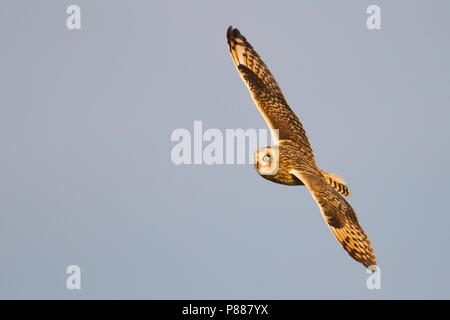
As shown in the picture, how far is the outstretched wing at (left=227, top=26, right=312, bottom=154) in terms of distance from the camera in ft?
43.6

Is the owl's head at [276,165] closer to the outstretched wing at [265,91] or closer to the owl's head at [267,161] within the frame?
the owl's head at [267,161]

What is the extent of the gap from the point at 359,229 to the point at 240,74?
461cm

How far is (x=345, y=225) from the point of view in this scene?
10.4m

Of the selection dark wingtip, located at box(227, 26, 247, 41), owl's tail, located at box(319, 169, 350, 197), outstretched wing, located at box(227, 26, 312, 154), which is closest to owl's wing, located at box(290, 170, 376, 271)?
owl's tail, located at box(319, 169, 350, 197)

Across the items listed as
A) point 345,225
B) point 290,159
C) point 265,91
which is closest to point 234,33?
point 265,91

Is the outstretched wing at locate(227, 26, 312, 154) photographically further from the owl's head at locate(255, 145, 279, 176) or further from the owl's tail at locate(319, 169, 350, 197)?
the owl's head at locate(255, 145, 279, 176)

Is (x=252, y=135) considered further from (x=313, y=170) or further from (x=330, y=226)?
(x=330, y=226)

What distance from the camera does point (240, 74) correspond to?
14.0m

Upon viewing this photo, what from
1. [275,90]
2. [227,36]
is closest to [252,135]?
[275,90]

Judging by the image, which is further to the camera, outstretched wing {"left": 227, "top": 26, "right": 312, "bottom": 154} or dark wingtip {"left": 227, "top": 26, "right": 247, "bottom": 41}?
dark wingtip {"left": 227, "top": 26, "right": 247, "bottom": 41}

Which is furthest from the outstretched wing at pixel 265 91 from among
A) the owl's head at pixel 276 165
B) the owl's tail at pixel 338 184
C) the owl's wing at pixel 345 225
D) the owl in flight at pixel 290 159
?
the owl's wing at pixel 345 225

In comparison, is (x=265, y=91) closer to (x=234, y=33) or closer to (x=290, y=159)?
(x=234, y=33)

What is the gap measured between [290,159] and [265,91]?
219 centimetres

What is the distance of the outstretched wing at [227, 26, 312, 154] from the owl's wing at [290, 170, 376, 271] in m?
2.52
